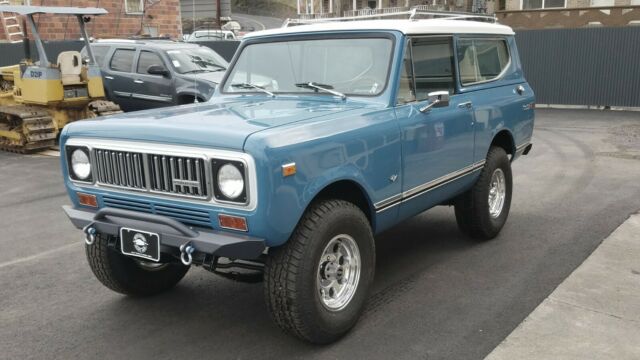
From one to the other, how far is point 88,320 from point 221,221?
62.6 inches

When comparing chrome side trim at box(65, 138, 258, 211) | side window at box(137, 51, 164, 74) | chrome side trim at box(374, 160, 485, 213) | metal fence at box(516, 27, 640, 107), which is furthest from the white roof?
metal fence at box(516, 27, 640, 107)

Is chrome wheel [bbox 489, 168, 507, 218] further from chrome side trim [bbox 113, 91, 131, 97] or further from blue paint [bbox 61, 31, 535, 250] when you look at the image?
chrome side trim [bbox 113, 91, 131, 97]

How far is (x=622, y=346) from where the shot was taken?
12.0 feet

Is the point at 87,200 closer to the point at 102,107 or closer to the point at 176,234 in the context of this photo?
the point at 176,234

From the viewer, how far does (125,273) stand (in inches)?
171

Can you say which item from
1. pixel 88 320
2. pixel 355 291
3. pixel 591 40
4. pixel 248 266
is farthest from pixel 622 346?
pixel 591 40

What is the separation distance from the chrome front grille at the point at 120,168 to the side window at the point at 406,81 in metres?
1.89

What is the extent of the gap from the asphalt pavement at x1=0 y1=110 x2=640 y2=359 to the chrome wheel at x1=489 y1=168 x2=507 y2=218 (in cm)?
27

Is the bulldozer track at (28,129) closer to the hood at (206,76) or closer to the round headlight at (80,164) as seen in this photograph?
the hood at (206,76)

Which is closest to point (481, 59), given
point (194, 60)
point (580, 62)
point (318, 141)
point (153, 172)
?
point (318, 141)

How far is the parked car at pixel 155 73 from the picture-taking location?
11781 mm

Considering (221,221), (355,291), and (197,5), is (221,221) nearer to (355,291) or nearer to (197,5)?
(355,291)

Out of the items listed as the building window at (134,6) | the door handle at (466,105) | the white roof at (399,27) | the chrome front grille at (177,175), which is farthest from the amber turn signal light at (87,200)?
the building window at (134,6)

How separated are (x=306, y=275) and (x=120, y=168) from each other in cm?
131
